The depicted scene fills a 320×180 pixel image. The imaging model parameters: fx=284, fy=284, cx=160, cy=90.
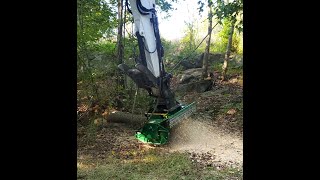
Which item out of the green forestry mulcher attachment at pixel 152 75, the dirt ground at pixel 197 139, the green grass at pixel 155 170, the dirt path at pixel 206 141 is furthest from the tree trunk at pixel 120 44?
the green grass at pixel 155 170

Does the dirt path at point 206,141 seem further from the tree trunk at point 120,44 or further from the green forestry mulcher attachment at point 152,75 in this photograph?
the tree trunk at point 120,44

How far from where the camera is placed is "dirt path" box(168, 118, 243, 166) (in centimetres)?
450

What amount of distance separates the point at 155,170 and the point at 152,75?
175 cm

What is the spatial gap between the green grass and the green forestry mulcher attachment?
543 millimetres

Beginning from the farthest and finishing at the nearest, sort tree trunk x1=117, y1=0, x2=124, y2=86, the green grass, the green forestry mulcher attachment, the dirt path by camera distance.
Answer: tree trunk x1=117, y1=0, x2=124, y2=86 < the green forestry mulcher attachment < the dirt path < the green grass

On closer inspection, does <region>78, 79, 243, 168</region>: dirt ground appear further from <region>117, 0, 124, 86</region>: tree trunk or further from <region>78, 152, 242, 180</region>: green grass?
<region>117, 0, 124, 86</region>: tree trunk

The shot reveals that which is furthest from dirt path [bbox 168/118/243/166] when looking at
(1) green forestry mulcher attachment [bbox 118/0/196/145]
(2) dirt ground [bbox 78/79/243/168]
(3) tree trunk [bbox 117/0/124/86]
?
(3) tree trunk [bbox 117/0/124/86]

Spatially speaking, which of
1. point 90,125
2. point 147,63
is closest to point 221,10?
point 147,63

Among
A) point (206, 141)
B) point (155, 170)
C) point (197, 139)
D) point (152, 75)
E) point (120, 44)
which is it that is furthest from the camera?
point (120, 44)

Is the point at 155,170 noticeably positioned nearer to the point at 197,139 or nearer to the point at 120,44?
the point at 197,139

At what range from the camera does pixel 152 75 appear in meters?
5.01

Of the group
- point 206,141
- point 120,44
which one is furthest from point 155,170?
point 120,44
